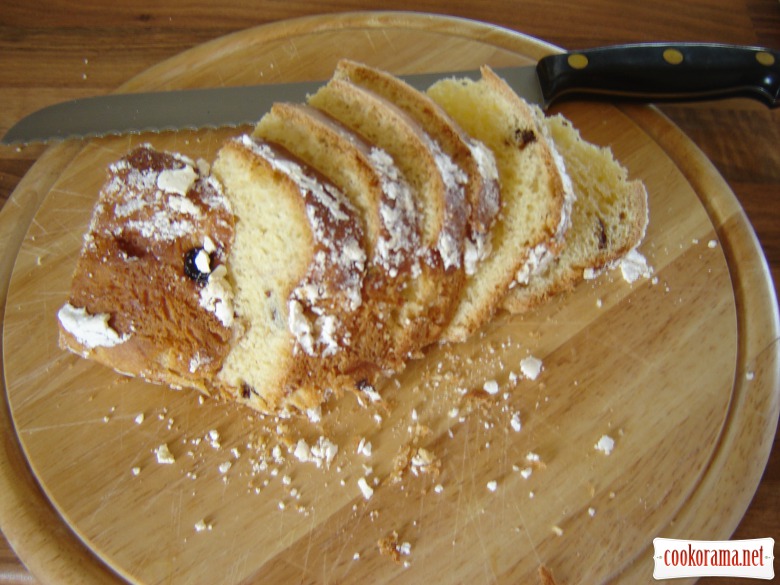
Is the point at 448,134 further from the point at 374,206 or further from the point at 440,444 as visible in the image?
the point at 440,444

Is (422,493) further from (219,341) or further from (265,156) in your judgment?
(265,156)

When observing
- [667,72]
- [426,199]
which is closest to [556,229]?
[426,199]

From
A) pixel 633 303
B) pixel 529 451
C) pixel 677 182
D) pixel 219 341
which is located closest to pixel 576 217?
pixel 633 303

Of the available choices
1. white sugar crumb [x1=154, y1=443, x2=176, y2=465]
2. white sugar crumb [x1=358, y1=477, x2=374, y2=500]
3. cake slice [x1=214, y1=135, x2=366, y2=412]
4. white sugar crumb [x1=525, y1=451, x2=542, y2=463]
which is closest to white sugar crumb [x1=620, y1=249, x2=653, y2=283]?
white sugar crumb [x1=525, y1=451, x2=542, y2=463]

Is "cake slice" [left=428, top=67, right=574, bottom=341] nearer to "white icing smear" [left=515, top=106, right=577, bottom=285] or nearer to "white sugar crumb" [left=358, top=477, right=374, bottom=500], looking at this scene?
"white icing smear" [left=515, top=106, right=577, bottom=285]

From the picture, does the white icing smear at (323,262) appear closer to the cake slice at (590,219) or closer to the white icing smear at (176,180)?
the white icing smear at (176,180)
